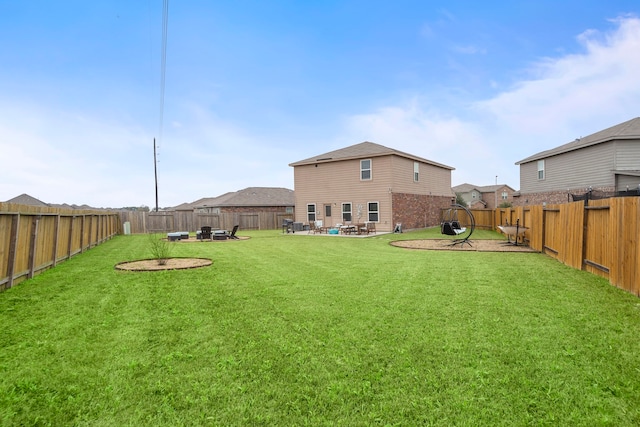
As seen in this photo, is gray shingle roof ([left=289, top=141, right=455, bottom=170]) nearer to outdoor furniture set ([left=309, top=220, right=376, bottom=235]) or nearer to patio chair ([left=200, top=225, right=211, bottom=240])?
outdoor furniture set ([left=309, top=220, right=376, bottom=235])

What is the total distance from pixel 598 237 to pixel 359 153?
59.6 feet

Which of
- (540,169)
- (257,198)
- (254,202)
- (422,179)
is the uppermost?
(540,169)

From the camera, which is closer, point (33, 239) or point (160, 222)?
point (33, 239)

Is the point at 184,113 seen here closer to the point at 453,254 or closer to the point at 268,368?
the point at 453,254

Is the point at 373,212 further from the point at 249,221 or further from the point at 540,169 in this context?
the point at 540,169

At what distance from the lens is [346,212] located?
24.7m

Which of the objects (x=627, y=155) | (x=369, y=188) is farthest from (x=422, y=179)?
(x=627, y=155)

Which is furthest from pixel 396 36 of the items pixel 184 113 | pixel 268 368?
pixel 268 368

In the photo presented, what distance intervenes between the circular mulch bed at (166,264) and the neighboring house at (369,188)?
1510 cm

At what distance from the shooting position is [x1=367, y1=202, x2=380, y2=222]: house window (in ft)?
76.4

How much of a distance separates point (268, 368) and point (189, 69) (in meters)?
19.0

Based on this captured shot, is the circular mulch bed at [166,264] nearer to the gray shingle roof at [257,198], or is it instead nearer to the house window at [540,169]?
the house window at [540,169]

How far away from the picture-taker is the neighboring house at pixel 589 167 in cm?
1870

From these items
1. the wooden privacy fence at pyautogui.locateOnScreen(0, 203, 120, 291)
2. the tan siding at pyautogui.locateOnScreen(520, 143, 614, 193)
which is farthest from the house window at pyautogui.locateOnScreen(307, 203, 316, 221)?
the tan siding at pyautogui.locateOnScreen(520, 143, 614, 193)
